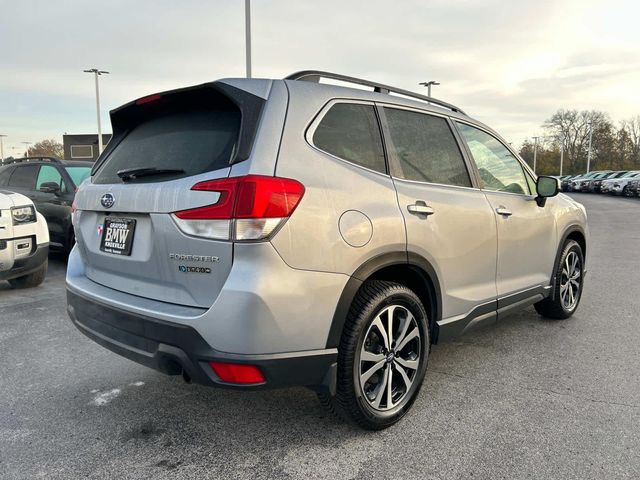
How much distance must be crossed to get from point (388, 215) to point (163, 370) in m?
1.34

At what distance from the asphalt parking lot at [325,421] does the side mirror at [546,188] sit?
1.18 metres

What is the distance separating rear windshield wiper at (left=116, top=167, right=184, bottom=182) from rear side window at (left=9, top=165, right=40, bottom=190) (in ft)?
21.1

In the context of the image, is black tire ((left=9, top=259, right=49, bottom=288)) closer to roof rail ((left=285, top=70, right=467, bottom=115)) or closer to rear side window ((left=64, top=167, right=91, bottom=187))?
rear side window ((left=64, top=167, right=91, bottom=187))

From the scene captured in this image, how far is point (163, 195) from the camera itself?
2.33 metres

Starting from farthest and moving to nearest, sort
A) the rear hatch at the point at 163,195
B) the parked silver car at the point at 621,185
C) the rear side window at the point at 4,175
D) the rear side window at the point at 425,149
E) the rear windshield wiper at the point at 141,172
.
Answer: the parked silver car at the point at 621,185, the rear side window at the point at 4,175, the rear side window at the point at 425,149, the rear windshield wiper at the point at 141,172, the rear hatch at the point at 163,195

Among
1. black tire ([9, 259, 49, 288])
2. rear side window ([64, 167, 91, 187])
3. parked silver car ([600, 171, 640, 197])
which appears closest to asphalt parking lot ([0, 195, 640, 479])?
black tire ([9, 259, 49, 288])

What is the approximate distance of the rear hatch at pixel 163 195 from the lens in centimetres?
222

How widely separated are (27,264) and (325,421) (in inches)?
183

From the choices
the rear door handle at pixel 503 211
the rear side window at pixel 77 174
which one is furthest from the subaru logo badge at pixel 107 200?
the rear side window at pixel 77 174

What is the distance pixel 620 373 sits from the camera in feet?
11.2

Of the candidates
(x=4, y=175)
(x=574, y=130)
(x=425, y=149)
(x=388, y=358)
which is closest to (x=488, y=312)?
A: (x=388, y=358)

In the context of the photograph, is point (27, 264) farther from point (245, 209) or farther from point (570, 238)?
point (570, 238)

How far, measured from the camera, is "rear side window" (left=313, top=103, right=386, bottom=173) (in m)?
Answer: 2.46

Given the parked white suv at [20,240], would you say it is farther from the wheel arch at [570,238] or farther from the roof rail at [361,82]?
the wheel arch at [570,238]
